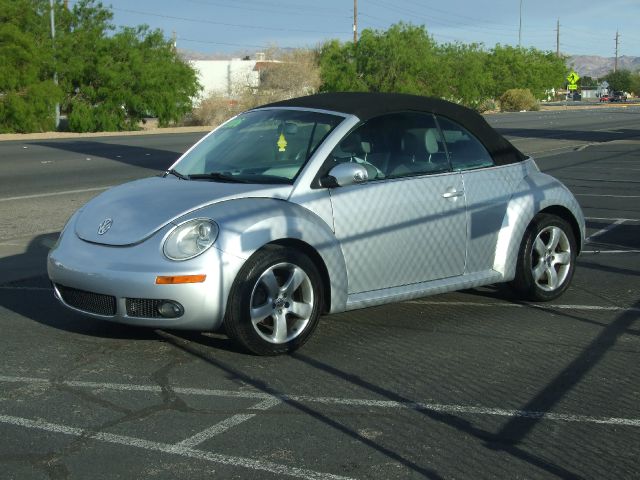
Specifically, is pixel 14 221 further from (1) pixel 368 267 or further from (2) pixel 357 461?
(2) pixel 357 461

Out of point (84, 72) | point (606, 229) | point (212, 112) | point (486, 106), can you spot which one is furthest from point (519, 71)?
point (606, 229)

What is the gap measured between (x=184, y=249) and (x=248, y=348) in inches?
28.7

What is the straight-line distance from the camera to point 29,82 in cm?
4800

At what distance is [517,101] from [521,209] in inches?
3685

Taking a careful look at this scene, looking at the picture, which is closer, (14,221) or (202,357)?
(202,357)

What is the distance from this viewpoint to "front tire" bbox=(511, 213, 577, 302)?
773 centimetres

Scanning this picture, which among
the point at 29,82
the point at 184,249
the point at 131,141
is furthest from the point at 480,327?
the point at 29,82

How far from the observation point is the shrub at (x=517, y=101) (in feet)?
320

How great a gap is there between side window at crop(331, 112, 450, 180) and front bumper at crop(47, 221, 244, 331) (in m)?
1.32

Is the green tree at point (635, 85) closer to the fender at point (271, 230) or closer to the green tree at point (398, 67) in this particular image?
A: the green tree at point (398, 67)

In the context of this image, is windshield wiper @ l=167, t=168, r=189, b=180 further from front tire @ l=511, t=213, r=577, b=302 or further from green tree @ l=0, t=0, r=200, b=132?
green tree @ l=0, t=0, r=200, b=132

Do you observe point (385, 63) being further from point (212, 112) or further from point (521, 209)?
point (521, 209)

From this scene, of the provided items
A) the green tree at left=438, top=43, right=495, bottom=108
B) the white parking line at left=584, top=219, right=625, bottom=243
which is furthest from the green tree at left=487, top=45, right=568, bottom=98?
the white parking line at left=584, top=219, right=625, bottom=243

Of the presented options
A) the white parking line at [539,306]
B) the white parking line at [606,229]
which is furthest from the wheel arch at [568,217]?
the white parking line at [606,229]
